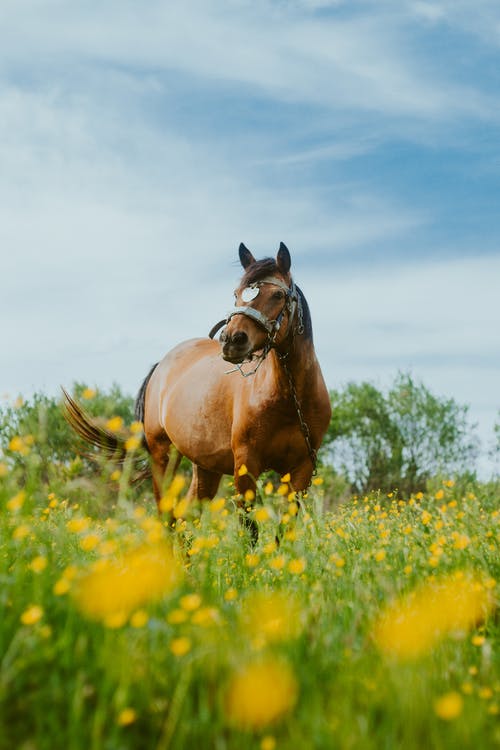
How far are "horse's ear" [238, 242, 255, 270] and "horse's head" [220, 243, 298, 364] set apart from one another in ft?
0.82

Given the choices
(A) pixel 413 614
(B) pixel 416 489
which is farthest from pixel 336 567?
(B) pixel 416 489

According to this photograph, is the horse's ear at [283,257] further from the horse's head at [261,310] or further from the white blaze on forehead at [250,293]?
the white blaze on forehead at [250,293]

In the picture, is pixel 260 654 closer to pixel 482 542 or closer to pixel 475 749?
pixel 475 749

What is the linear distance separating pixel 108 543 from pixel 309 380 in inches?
134

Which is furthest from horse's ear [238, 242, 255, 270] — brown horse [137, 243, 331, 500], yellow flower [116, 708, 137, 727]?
yellow flower [116, 708, 137, 727]

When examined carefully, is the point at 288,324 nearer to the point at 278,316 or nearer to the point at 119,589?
the point at 278,316

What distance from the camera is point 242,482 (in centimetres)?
575

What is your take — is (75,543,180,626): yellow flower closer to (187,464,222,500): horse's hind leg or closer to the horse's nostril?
the horse's nostril

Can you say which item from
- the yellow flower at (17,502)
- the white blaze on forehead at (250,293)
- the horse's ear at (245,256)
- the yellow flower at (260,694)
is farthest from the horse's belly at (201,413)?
the yellow flower at (260,694)

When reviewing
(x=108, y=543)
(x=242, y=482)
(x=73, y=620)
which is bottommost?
(x=73, y=620)

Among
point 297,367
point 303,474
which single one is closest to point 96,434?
point 303,474

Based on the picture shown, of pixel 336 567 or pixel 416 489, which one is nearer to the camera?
pixel 336 567

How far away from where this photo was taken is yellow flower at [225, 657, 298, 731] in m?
1.95

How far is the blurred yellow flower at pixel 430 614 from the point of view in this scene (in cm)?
251
